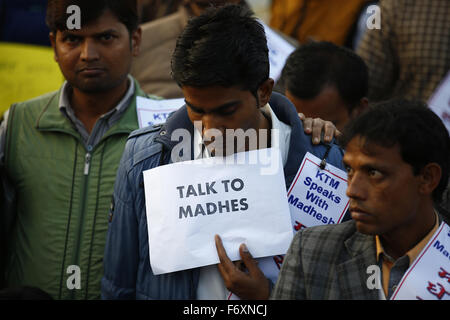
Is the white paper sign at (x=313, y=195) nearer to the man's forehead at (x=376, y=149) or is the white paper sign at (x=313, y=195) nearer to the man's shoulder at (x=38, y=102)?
the man's forehead at (x=376, y=149)

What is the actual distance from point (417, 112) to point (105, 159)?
1.75 metres

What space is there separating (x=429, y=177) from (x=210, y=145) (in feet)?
2.95

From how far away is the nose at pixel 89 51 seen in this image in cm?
393

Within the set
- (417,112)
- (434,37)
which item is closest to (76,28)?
(417,112)

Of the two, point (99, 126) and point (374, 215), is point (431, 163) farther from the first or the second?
point (99, 126)

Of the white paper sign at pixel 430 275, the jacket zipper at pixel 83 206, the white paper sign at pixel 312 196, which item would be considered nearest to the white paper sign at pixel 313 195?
the white paper sign at pixel 312 196

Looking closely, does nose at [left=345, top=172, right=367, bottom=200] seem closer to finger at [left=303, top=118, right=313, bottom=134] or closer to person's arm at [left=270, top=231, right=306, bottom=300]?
person's arm at [left=270, top=231, right=306, bottom=300]

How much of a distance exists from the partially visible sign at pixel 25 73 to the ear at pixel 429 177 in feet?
10.7

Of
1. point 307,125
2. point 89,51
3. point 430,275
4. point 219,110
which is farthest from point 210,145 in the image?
point 89,51

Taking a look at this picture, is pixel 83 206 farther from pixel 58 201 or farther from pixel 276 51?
pixel 276 51

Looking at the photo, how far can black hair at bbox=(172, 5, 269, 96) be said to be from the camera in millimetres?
3014

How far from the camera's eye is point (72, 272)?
3.81 metres

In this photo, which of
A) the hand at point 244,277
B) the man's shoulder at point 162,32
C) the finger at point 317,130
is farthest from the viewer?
the man's shoulder at point 162,32
